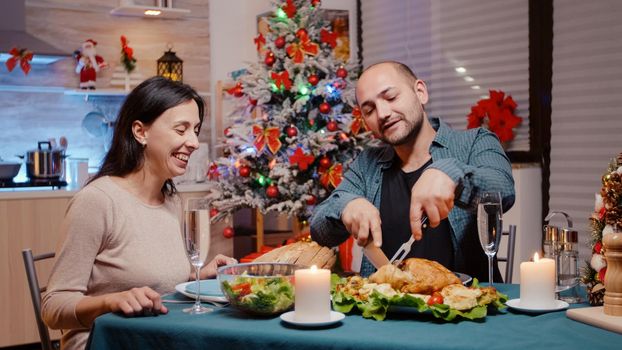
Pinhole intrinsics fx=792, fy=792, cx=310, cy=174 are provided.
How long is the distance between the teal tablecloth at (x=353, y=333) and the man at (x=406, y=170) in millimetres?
569

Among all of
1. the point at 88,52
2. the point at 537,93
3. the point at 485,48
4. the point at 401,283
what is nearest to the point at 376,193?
the point at 401,283

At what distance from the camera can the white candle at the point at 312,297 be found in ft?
4.80

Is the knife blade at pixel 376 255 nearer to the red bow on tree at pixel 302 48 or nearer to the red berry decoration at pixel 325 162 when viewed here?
the red berry decoration at pixel 325 162

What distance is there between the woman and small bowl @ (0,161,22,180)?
2585 millimetres

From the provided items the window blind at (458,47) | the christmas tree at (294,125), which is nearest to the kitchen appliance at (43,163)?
the christmas tree at (294,125)

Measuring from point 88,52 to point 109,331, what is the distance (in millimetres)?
3827

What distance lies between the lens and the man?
7.27 ft

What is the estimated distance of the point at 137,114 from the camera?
218 centimetres

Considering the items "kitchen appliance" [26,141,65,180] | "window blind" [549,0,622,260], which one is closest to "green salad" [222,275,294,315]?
"window blind" [549,0,622,260]

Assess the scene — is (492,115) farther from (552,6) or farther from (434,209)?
(434,209)

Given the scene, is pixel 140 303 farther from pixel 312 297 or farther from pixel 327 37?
pixel 327 37

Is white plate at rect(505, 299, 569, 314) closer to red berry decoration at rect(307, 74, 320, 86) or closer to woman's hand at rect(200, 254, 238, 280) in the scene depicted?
woman's hand at rect(200, 254, 238, 280)

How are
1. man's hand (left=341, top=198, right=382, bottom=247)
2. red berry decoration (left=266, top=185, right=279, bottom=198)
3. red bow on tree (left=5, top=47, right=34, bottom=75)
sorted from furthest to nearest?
red bow on tree (left=5, top=47, right=34, bottom=75)
red berry decoration (left=266, top=185, right=279, bottom=198)
man's hand (left=341, top=198, right=382, bottom=247)

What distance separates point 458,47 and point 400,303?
144 inches
